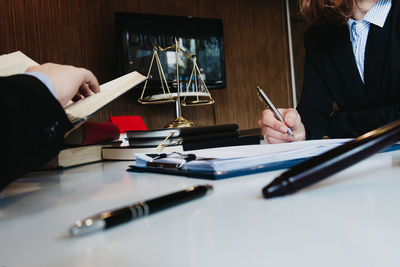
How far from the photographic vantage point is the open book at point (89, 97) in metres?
0.49

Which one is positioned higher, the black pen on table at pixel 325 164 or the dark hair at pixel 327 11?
the dark hair at pixel 327 11

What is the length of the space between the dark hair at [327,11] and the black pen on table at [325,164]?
0.79m

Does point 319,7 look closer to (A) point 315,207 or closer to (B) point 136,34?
(A) point 315,207

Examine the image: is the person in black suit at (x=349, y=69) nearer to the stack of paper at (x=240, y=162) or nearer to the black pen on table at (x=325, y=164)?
the stack of paper at (x=240, y=162)

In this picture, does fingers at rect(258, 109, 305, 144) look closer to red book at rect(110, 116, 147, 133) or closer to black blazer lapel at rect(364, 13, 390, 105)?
black blazer lapel at rect(364, 13, 390, 105)

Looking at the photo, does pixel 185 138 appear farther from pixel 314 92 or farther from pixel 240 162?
pixel 314 92

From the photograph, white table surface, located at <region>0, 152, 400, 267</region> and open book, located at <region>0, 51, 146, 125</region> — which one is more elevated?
open book, located at <region>0, 51, 146, 125</region>

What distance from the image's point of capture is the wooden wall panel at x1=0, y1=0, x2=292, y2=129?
2.41 metres

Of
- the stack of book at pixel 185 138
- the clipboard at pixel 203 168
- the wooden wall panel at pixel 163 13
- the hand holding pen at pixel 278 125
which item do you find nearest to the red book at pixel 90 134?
the stack of book at pixel 185 138

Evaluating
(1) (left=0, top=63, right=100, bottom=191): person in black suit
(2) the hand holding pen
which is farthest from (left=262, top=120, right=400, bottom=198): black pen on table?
(2) the hand holding pen

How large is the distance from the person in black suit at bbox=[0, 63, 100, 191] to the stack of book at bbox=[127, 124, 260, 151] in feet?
1.08

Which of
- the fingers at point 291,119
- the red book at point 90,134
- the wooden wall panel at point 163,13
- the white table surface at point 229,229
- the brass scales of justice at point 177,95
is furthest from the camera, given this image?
the wooden wall panel at point 163,13

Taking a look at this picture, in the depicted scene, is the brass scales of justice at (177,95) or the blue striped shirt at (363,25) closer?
the blue striped shirt at (363,25)

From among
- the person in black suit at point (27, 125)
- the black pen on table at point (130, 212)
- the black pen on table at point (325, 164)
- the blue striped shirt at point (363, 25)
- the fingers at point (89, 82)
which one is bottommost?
the black pen on table at point (130, 212)
